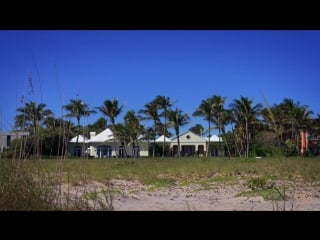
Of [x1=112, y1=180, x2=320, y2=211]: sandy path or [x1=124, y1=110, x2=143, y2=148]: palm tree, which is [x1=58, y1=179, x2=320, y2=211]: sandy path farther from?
[x1=124, y1=110, x2=143, y2=148]: palm tree

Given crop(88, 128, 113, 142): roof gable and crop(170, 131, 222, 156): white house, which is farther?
crop(170, 131, 222, 156): white house

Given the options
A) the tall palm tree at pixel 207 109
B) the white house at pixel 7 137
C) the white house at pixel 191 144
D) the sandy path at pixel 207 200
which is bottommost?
the sandy path at pixel 207 200

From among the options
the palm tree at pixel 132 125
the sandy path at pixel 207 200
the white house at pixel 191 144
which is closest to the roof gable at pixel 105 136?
the palm tree at pixel 132 125

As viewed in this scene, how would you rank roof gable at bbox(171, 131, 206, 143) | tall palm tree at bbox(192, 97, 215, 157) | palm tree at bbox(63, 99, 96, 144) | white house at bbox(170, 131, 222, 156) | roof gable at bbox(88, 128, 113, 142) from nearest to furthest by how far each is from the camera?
palm tree at bbox(63, 99, 96, 144) → tall palm tree at bbox(192, 97, 215, 157) → roof gable at bbox(88, 128, 113, 142) → white house at bbox(170, 131, 222, 156) → roof gable at bbox(171, 131, 206, 143)

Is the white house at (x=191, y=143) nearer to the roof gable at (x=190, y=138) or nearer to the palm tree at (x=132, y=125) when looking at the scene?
the roof gable at (x=190, y=138)

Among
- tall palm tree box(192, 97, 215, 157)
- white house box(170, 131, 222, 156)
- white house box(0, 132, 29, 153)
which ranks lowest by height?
white house box(0, 132, 29, 153)

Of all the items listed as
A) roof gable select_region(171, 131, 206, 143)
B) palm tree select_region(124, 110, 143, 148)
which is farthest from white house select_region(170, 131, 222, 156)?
palm tree select_region(124, 110, 143, 148)

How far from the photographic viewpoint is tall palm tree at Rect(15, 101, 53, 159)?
300cm

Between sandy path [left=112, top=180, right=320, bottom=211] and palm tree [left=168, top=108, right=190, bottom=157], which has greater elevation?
palm tree [left=168, top=108, right=190, bottom=157]

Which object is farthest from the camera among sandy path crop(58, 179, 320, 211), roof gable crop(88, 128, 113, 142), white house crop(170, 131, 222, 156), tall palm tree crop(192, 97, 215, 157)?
white house crop(170, 131, 222, 156)

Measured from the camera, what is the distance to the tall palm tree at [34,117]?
3.00 m
